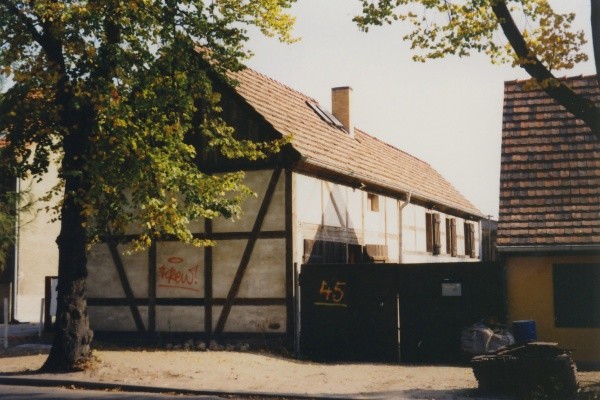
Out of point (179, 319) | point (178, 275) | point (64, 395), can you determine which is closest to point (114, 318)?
point (179, 319)

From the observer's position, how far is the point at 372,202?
21.1m

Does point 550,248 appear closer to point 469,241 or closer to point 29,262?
point 469,241

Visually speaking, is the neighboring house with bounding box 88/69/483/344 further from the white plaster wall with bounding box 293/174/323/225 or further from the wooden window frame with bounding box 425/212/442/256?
the wooden window frame with bounding box 425/212/442/256

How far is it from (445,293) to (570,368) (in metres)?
3.98

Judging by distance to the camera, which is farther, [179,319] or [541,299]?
[179,319]

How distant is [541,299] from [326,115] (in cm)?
1078

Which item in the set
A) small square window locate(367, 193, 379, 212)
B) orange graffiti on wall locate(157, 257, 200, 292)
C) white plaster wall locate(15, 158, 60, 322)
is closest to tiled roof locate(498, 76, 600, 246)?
small square window locate(367, 193, 379, 212)

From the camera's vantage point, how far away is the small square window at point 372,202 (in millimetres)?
20750

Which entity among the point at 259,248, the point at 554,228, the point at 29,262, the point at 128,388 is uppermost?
the point at 554,228

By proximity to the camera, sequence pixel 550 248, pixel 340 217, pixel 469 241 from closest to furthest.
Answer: pixel 550 248
pixel 340 217
pixel 469 241

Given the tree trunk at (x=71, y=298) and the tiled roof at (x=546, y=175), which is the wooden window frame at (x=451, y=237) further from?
the tree trunk at (x=71, y=298)

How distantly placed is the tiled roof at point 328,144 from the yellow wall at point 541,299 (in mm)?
5297

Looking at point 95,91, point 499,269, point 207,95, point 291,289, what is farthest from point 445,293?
point 95,91

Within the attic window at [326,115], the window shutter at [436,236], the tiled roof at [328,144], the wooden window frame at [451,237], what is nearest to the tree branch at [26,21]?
the tiled roof at [328,144]
